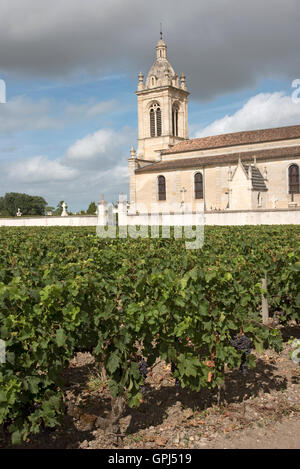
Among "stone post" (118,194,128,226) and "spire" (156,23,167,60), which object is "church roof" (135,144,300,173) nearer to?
"stone post" (118,194,128,226)

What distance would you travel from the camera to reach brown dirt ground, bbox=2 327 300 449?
4.33m

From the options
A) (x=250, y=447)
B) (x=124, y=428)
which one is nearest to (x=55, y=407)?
(x=124, y=428)

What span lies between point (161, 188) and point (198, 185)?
4865 millimetres

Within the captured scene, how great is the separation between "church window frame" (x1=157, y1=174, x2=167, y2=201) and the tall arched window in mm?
7900

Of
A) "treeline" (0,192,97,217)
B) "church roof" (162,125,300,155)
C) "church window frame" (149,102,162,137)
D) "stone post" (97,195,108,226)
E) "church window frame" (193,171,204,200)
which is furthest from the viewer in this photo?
"treeline" (0,192,97,217)

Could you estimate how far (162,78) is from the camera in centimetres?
5334

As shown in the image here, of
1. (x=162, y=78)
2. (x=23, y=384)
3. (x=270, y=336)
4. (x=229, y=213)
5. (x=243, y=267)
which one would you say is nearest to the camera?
(x=23, y=384)

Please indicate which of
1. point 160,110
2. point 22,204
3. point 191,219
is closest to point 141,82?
point 160,110

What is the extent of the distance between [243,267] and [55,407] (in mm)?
3182

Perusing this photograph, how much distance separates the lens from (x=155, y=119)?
53.9m

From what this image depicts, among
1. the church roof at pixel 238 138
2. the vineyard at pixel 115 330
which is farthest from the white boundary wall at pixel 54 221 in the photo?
the vineyard at pixel 115 330

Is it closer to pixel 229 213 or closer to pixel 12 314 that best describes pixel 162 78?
pixel 229 213

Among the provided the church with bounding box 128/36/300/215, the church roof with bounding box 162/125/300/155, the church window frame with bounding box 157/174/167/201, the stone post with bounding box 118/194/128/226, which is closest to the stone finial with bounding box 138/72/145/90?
the church with bounding box 128/36/300/215
